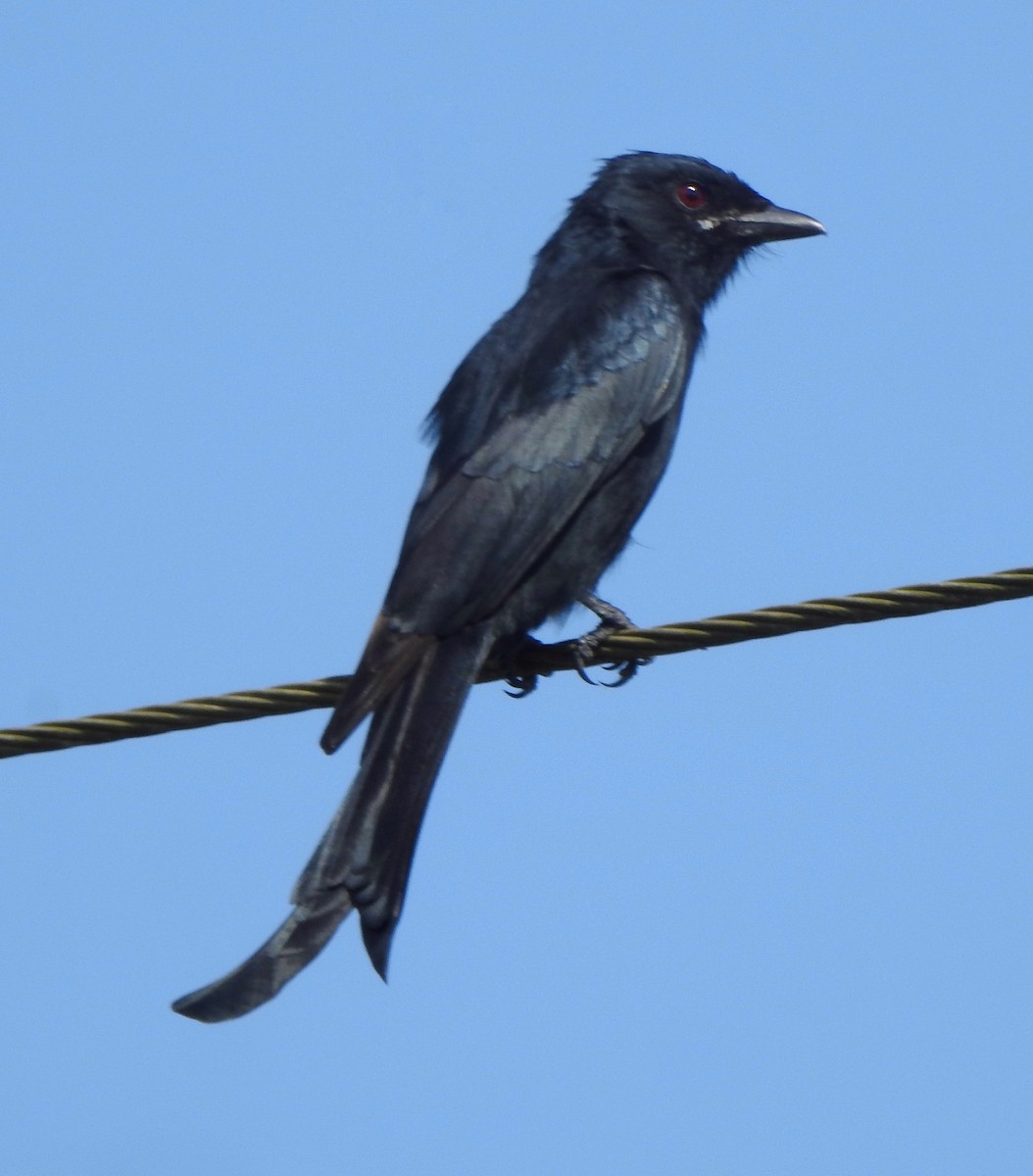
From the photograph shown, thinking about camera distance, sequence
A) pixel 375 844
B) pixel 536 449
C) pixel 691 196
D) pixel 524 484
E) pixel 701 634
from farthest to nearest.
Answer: pixel 691 196
pixel 536 449
pixel 524 484
pixel 375 844
pixel 701 634

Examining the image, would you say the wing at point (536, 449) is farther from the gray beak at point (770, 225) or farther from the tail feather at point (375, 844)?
the gray beak at point (770, 225)

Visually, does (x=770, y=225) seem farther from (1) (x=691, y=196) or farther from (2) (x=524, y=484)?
(2) (x=524, y=484)

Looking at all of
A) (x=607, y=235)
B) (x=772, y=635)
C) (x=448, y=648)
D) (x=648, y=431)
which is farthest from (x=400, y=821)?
(x=607, y=235)

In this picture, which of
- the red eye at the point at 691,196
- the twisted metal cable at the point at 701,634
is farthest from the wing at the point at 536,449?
the twisted metal cable at the point at 701,634

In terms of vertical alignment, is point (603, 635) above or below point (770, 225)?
below

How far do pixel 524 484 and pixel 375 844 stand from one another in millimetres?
1625

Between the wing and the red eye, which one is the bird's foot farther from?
the red eye

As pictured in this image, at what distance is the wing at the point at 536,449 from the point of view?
6.35 metres

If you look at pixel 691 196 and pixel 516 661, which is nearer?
pixel 516 661

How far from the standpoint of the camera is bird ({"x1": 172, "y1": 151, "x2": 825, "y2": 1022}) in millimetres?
5594

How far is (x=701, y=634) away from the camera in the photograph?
5070mm

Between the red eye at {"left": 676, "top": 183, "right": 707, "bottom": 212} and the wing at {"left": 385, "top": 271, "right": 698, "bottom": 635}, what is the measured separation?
2.73ft

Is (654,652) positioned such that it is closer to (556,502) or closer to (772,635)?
(772,635)

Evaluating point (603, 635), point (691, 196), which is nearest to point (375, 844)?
point (603, 635)
